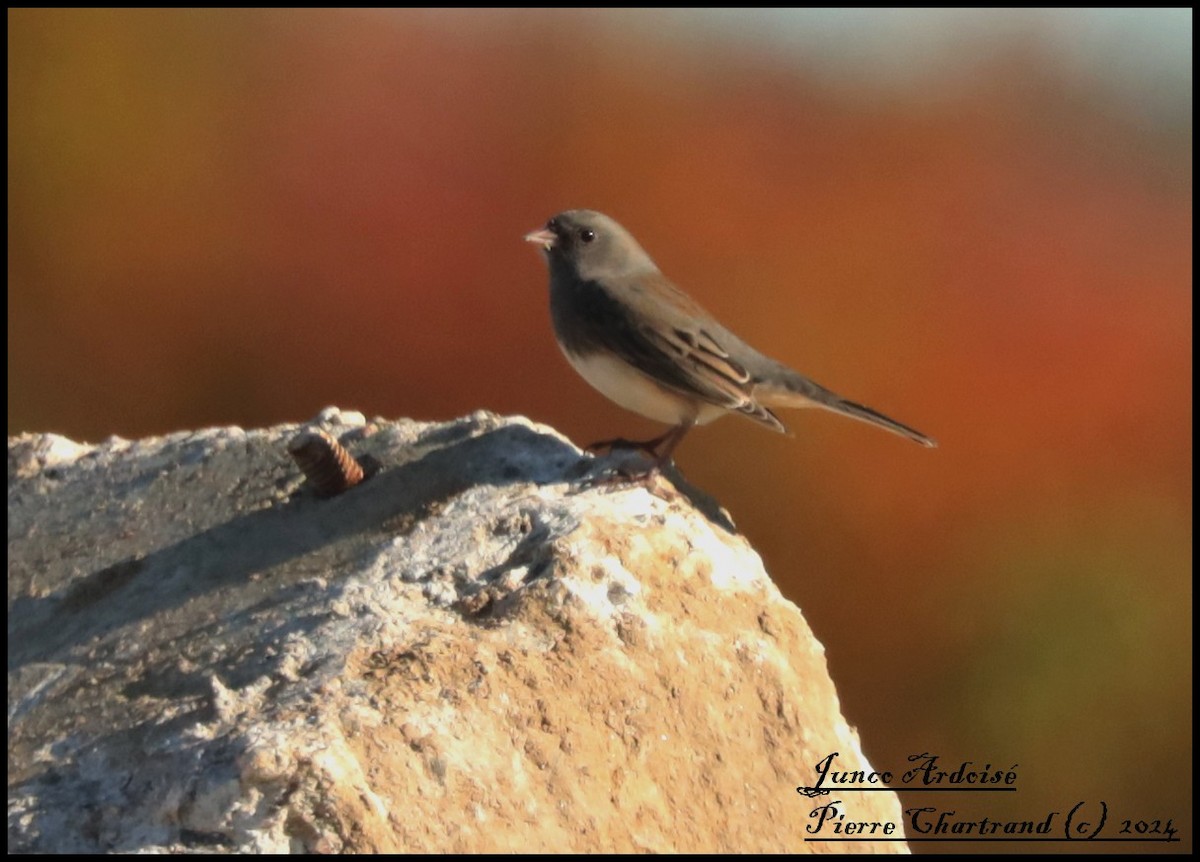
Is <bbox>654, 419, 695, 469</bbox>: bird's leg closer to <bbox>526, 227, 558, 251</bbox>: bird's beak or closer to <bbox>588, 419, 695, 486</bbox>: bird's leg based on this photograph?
<bbox>588, 419, 695, 486</bbox>: bird's leg

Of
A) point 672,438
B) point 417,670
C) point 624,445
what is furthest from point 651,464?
point 417,670

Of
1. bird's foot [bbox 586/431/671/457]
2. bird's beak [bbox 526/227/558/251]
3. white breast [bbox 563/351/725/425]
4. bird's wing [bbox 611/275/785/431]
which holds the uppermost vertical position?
bird's beak [bbox 526/227/558/251]

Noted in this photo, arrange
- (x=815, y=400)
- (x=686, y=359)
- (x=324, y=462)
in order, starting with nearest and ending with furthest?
(x=324, y=462), (x=686, y=359), (x=815, y=400)

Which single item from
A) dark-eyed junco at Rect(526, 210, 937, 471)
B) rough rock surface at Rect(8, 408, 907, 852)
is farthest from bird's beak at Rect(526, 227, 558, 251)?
rough rock surface at Rect(8, 408, 907, 852)

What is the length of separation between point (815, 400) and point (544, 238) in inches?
42.7

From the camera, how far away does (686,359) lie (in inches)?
181

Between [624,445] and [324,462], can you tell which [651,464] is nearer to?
[624,445]

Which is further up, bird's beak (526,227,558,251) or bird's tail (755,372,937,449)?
bird's beak (526,227,558,251)

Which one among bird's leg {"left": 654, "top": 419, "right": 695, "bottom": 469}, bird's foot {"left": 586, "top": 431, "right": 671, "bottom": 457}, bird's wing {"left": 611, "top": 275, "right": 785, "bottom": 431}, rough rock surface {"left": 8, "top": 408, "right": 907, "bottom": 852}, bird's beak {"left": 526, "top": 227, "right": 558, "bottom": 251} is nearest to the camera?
rough rock surface {"left": 8, "top": 408, "right": 907, "bottom": 852}

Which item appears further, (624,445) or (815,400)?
(815,400)

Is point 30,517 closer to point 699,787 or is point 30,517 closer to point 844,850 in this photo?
point 699,787

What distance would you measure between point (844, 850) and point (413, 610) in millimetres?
968

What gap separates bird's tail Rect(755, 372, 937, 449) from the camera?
16.0 ft

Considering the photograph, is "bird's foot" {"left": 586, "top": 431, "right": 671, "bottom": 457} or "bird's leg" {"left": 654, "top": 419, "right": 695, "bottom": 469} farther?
"bird's leg" {"left": 654, "top": 419, "right": 695, "bottom": 469}
